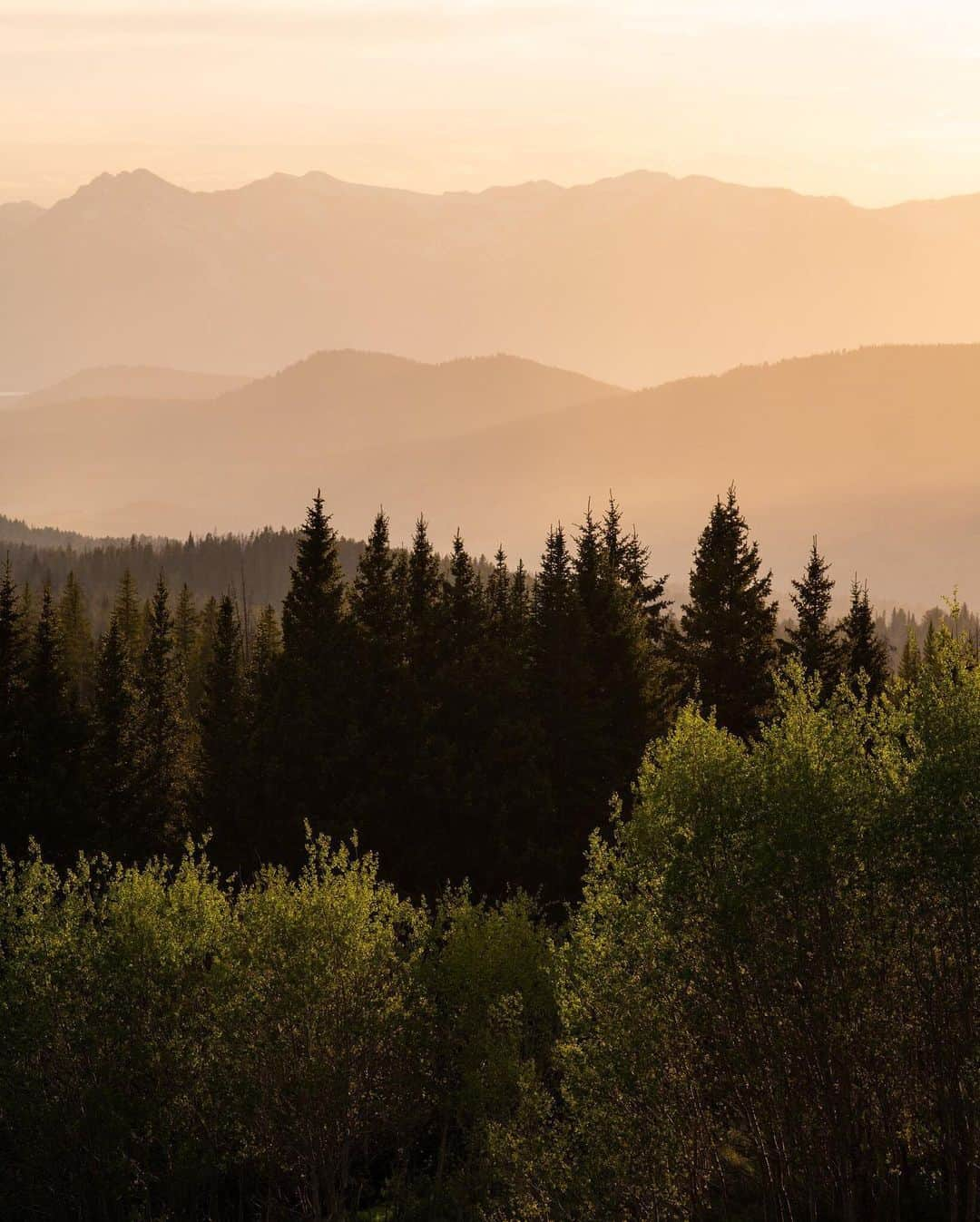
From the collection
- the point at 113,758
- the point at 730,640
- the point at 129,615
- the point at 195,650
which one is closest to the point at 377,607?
the point at 113,758

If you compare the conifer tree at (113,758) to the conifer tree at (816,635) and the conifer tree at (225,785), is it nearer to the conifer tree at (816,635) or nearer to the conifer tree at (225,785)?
the conifer tree at (225,785)

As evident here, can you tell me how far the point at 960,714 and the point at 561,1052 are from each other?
1371 centimetres

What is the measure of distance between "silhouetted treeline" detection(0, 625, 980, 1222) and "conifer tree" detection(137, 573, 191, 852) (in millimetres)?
26343

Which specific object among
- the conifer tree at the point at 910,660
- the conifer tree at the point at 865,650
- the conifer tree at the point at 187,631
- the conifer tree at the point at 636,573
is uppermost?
the conifer tree at the point at 636,573

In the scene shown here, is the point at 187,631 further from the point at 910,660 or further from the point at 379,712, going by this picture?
the point at 379,712

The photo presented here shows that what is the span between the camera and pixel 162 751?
88250 mm

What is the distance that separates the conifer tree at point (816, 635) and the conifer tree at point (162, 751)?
33660mm

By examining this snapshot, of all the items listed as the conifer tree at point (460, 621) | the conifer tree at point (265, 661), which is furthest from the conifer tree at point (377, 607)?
the conifer tree at point (265, 661)

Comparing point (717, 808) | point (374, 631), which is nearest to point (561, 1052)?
point (717, 808)

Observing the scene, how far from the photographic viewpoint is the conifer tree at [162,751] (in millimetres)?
82688

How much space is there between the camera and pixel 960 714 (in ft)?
124

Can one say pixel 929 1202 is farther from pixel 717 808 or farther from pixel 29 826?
pixel 29 826

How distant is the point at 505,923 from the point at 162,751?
37.8 m

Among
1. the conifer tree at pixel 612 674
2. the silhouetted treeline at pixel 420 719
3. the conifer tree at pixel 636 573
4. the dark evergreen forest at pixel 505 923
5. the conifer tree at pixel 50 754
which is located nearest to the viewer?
the dark evergreen forest at pixel 505 923
